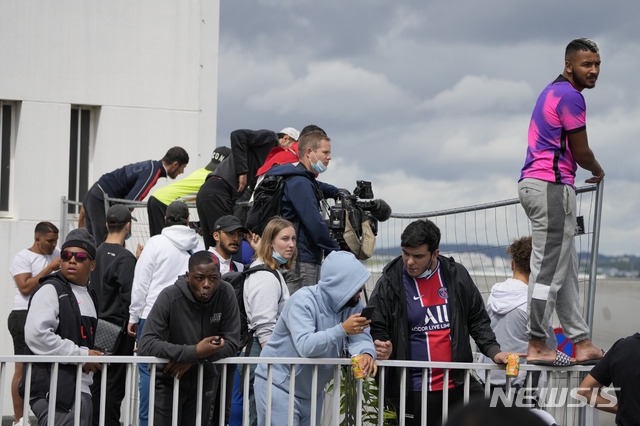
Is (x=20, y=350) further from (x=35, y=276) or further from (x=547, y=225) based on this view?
(x=547, y=225)

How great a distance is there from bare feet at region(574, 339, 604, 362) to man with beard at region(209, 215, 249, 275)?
2.76 metres

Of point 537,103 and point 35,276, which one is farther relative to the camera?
point 35,276

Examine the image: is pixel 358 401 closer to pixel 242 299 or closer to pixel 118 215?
pixel 242 299

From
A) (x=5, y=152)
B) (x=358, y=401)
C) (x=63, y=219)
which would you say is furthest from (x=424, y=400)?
(x=5, y=152)

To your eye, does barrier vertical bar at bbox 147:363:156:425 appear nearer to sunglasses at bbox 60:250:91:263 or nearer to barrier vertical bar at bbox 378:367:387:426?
sunglasses at bbox 60:250:91:263

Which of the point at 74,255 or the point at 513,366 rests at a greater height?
the point at 74,255

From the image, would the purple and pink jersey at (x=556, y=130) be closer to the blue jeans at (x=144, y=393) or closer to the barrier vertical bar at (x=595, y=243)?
the barrier vertical bar at (x=595, y=243)

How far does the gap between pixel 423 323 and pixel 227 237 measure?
2.02 metres

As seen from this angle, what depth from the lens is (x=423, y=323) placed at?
552 cm

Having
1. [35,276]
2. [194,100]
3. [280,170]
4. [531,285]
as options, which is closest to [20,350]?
[35,276]

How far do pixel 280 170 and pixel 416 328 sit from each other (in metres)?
1.92

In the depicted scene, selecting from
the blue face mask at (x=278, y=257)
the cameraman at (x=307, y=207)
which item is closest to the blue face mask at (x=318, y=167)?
the cameraman at (x=307, y=207)

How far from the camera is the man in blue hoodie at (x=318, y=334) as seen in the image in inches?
201

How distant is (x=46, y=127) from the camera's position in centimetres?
1292
